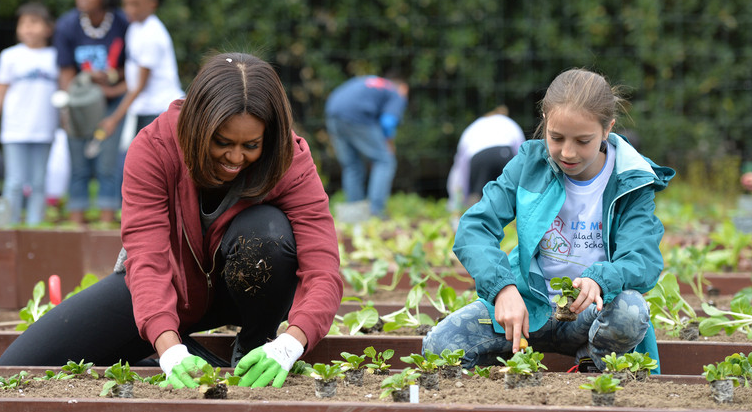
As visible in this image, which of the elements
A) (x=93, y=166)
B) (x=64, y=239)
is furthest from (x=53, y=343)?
(x=93, y=166)

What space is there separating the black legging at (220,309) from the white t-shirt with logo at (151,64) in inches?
114

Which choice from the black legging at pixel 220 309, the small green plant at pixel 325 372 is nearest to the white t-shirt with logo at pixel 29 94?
the black legging at pixel 220 309

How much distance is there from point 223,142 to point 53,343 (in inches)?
31.3

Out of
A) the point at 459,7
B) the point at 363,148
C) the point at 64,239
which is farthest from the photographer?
the point at 459,7

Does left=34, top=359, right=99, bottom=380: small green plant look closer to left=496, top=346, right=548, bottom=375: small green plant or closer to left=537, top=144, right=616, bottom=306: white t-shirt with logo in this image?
left=496, top=346, right=548, bottom=375: small green plant

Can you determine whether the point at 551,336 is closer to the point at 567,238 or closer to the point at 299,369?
the point at 567,238

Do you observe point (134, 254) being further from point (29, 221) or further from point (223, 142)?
point (29, 221)

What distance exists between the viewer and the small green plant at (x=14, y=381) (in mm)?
2047

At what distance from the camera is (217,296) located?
2.45 metres

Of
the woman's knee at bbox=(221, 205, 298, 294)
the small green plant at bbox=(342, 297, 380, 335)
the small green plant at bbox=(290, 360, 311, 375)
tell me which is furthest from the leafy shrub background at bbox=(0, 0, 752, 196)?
the small green plant at bbox=(290, 360, 311, 375)

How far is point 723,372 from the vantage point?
6.32ft

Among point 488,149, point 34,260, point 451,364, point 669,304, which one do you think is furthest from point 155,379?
point 488,149

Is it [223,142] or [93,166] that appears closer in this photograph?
[223,142]

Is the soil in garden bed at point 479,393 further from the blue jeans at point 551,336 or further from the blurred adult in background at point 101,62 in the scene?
the blurred adult in background at point 101,62
